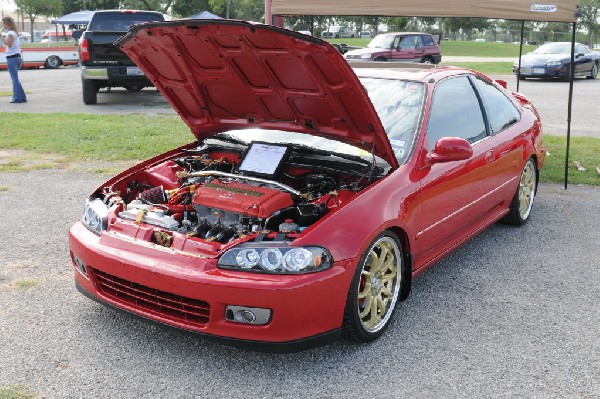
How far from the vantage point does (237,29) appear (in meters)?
3.57

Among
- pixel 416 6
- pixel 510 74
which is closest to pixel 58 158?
pixel 416 6

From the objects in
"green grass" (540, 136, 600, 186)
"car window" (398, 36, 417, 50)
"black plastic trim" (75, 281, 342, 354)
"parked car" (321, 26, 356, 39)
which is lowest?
"parked car" (321, 26, 356, 39)

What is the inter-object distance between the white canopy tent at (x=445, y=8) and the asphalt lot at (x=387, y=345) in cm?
256

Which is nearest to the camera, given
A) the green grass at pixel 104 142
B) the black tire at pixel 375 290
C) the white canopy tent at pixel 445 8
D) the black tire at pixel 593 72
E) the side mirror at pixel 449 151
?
the black tire at pixel 375 290

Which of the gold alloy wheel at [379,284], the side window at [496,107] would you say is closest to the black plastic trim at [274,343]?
the gold alloy wheel at [379,284]

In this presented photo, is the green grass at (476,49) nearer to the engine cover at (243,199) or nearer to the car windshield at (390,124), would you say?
the car windshield at (390,124)

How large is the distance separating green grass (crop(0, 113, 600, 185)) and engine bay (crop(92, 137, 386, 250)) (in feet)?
12.0

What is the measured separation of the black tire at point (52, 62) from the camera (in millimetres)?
27781

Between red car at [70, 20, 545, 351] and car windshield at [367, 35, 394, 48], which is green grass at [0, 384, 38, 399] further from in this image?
car windshield at [367, 35, 394, 48]

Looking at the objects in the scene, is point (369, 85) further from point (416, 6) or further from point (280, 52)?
point (416, 6)

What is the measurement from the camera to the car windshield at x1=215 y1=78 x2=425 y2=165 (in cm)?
414

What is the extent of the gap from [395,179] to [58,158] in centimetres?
614

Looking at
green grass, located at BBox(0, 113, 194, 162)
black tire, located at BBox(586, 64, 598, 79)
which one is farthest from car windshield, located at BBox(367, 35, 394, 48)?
green grass, located at BBox(0, 113, 194, 162)

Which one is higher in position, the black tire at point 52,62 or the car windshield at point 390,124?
the car windshield at point 390,124
